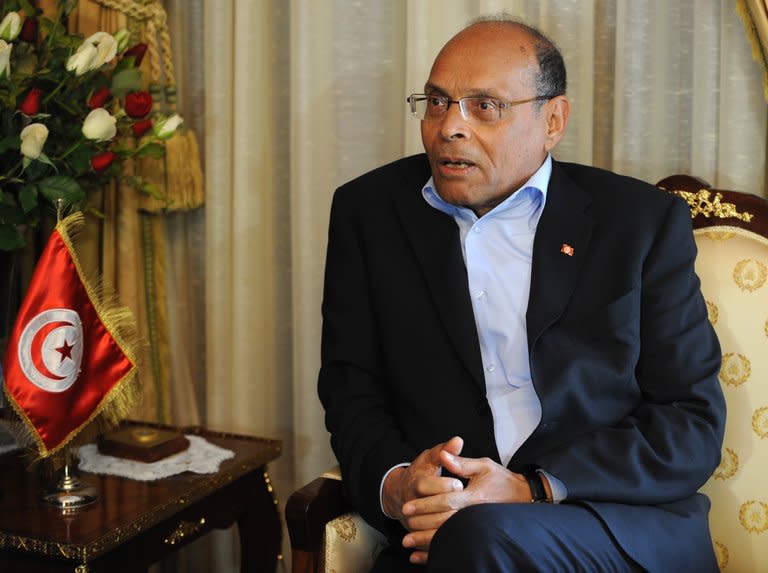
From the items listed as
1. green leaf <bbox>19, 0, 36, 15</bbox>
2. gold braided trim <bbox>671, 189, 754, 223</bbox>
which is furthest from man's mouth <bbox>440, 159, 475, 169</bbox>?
green leaf <bbox>19, 0, 36, 15</bbox>

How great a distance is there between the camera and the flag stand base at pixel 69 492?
187 centimetres

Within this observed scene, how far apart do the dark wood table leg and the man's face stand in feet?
2.89

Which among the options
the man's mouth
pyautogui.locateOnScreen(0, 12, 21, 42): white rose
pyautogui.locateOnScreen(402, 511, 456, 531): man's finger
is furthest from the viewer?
pyautogui.locateOnScreen(0, 12, 21, 42): white rose

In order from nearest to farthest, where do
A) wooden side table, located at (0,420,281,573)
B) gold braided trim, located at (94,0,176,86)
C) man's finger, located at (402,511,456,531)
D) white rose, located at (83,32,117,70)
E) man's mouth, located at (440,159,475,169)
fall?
1. man's finger, located at (402,511,456,531)
2. wooden side table, located at (0,420,281,573)
3. man's mouth, located at (440,159,475,169)
4. white rose, located at (83,32,117,70)
5. gold braided trim, located at (94,0,176,86)

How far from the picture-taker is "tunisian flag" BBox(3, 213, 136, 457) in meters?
1.84

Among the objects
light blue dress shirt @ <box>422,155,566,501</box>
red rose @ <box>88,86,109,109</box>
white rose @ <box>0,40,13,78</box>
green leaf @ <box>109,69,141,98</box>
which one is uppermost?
white rose @ <box>0,40,13,78</box>

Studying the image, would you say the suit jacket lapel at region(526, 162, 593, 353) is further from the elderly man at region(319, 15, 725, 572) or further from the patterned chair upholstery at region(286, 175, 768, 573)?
the patterned chair upholstery at region(286, 175, 768, 573)

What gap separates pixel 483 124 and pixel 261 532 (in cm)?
112

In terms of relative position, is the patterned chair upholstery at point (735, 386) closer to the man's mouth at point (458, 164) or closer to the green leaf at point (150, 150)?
the man's mouth at point (458, 164)

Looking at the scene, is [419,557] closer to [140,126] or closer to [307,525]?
[307,525]

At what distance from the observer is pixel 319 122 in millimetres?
2506

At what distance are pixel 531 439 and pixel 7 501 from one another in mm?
1073

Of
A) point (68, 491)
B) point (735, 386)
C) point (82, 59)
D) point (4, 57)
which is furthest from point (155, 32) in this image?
point (735, 386)

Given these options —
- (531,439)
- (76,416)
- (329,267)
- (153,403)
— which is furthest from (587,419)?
(153,403)
